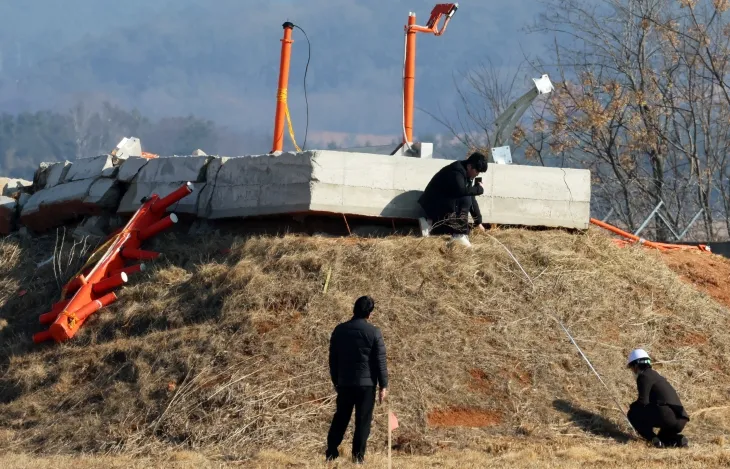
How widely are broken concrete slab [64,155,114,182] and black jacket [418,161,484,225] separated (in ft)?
19.2

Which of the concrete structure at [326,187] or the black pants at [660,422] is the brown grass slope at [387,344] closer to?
the black pants at [660,422]

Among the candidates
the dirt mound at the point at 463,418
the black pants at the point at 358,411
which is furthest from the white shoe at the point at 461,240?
the black pants at the point at 358,411

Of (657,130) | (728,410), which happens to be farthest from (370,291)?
(657,130)

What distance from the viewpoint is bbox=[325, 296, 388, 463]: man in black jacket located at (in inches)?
395

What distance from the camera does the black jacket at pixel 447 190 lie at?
14570 mm

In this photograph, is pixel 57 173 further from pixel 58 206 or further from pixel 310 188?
pixel 310 188

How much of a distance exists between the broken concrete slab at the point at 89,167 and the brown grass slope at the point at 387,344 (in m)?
3.07

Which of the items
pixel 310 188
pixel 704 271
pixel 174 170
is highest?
pixel 174 170

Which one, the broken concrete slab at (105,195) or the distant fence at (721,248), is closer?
the broken concrete slab at (105,195)

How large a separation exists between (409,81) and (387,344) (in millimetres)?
5080

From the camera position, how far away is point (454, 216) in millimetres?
14570

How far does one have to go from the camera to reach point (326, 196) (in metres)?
14.7

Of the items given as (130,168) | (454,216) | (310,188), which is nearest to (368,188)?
(310,188)

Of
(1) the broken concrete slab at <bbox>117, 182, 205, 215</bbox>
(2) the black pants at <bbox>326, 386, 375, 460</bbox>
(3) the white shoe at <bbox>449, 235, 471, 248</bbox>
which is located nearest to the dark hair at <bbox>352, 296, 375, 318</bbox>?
(2) the black pants at <bbox>326, 386, 375, 460</bbox>
